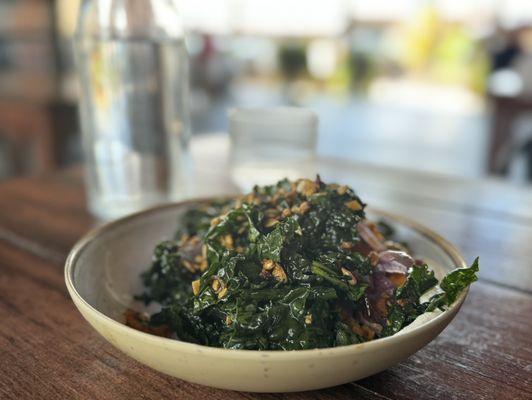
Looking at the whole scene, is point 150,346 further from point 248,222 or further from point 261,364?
point 248,222

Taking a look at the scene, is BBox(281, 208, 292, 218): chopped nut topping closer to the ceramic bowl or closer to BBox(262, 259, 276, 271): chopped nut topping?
BBox(262, 259, 276, 271): chopped nut topping

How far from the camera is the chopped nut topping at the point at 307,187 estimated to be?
73 cm

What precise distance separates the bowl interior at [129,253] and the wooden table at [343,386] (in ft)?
0.21

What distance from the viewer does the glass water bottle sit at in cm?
112

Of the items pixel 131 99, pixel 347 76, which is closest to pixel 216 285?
pixel 131 99

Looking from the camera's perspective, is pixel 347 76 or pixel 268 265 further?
pixel 347 76

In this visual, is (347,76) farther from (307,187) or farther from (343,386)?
(343,386)

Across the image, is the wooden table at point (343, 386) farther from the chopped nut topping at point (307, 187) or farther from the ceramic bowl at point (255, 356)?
the chopped nut topping at point (307, 187)

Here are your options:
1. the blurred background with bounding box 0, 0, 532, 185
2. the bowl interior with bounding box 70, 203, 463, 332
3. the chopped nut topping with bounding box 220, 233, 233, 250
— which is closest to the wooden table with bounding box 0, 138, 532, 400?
the bowl interior with bounding box 70, 203, 463, 332

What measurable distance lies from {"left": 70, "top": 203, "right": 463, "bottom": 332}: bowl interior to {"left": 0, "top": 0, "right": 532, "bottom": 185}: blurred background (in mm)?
1770

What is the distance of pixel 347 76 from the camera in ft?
28.9

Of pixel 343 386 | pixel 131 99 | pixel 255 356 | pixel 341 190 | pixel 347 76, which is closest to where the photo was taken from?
pixel 255 356

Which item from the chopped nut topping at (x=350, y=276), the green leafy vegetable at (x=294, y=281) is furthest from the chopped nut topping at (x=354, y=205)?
the chopped nut topping at (x=350, y=276)

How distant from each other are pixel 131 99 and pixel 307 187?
543 millimetres
